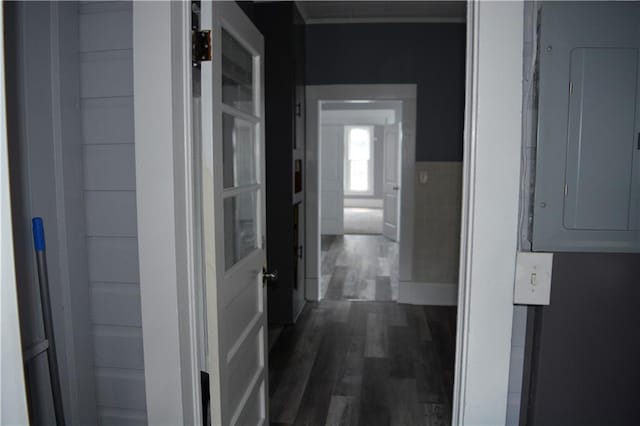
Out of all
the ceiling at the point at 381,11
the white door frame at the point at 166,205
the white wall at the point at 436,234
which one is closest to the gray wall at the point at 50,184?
the white door frame at the point at 166,205

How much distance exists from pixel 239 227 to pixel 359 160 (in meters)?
11.0

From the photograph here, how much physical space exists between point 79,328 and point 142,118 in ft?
2.36

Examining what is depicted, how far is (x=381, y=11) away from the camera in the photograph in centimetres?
431

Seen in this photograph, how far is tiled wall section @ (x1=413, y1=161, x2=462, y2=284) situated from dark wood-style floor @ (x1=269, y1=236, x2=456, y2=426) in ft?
1.48

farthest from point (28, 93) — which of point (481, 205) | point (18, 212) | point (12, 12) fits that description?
point (481, 205)

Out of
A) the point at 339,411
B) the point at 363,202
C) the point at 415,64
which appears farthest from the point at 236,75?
the point at 363,202

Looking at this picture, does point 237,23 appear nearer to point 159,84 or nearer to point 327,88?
point 159,84

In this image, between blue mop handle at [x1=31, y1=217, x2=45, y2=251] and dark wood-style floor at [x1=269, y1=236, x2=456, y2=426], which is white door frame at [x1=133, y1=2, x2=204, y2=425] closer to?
blue mop handle at [x1=31, y1=217, x2=45, y2=251]

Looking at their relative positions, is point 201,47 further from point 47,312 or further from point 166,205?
point 47,312

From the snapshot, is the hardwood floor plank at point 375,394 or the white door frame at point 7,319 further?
the hardwood floor plank at point 375,394

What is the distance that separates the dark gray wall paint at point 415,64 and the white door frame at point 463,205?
338 cm

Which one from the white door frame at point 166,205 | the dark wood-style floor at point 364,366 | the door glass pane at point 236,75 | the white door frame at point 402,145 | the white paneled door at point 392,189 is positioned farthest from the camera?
the white paneled door at point 392,189

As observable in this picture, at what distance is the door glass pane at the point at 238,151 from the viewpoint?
1.71 m

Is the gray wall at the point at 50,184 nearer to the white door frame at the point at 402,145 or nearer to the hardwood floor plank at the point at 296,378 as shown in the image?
the hardwood floor plank at the point at 296,378
